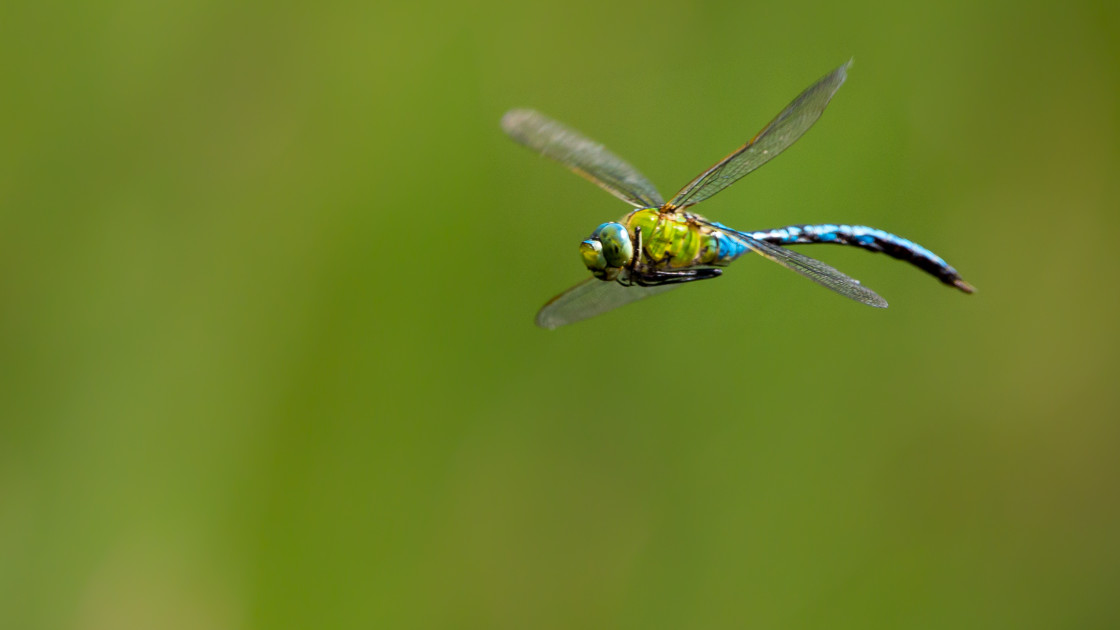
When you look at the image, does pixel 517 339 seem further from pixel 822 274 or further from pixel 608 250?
pixel 822 274

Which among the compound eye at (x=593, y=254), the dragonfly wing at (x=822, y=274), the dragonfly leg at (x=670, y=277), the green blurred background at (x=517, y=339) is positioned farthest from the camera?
the green blurred background at (x=517, y=339)

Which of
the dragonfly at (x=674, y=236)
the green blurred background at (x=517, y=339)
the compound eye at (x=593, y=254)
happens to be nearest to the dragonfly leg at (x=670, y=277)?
the dragonfly at (x=674, y=236)

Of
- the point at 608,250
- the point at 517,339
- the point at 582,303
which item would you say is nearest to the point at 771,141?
the point at 608,250

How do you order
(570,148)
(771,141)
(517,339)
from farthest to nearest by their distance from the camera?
Result: (517,339) → (771,141) → (570,148)

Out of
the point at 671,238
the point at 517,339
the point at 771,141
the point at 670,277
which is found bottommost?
the point at 517,339

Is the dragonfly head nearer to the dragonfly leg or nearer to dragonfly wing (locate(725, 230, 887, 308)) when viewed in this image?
the dragonfly leg

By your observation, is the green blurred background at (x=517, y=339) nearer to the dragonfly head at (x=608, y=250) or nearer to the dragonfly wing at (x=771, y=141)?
the dragonfly wing at (x=771, y=141)

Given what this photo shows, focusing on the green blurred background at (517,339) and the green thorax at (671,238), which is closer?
the green thorax at (671,238)
